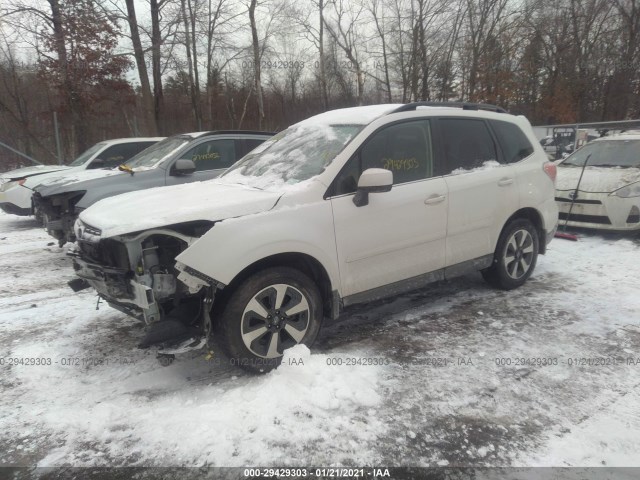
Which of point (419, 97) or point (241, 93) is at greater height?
point (241, 93)

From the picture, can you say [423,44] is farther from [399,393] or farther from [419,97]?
[399,393]

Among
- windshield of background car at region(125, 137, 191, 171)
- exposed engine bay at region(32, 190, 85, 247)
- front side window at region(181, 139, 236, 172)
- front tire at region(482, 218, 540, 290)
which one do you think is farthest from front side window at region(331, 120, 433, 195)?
exposed engine bay at region(32, 190, 85, 247)

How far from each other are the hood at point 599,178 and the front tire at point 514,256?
2.90 m

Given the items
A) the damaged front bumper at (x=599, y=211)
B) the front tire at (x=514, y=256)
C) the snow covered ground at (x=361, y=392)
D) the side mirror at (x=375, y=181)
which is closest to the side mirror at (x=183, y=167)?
the snow covered ground at (x=361, y=392)

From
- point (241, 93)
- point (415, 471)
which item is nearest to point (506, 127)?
point (415, 471)

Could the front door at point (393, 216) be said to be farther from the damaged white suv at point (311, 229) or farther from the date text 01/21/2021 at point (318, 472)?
the date text 01/21/2021 at point (318, 472)

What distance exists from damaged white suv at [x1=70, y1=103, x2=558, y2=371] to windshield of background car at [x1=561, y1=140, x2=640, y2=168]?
402cm

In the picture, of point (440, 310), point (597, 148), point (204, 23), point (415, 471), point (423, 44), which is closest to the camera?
point (415, 471)

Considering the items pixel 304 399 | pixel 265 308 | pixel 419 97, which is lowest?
pixel 304 399

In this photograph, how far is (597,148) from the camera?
834cm

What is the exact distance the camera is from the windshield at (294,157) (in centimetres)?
371

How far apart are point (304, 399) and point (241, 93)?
3348 centimetres

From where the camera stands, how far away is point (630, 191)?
692 centimetres

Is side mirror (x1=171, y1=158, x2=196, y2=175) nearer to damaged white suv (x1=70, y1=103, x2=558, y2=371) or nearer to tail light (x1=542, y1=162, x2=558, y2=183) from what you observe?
damaged white suv (x1=70, y1=103, x2=558, y2=371)
